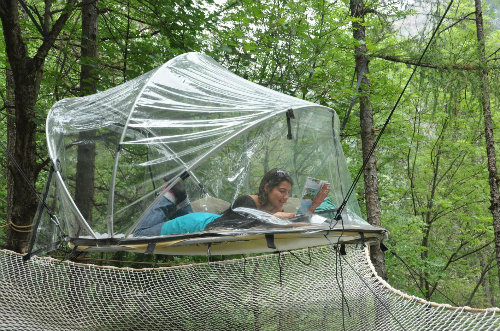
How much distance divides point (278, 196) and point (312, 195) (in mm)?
203

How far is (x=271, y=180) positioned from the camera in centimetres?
238

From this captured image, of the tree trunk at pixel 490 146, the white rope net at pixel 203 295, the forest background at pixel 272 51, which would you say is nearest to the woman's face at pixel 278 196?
the white rope net at pixel 203 295

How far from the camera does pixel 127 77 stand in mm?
3900

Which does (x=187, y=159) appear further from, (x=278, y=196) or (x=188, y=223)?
(x=278, y=196)

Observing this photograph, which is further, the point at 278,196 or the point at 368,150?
the point at 368,150

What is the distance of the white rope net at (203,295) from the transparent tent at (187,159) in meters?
0.48

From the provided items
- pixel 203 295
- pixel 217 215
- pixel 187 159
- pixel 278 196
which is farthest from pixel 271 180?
pixel 203 295

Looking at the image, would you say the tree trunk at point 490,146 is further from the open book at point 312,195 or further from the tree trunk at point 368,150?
the open book at point 312,195

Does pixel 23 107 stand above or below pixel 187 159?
above

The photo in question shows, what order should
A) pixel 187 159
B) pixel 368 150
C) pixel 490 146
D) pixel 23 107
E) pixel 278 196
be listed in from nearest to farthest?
pixel 187 159 < pixel 278 196 < pixel 23 107 < pixel 490 146 < pixel 368 150

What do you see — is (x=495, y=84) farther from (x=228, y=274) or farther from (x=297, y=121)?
(x=228, y=274)

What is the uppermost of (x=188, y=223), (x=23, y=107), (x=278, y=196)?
(x=23, y=107)

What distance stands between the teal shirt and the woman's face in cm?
29

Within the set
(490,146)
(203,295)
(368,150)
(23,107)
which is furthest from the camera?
(368,150)
